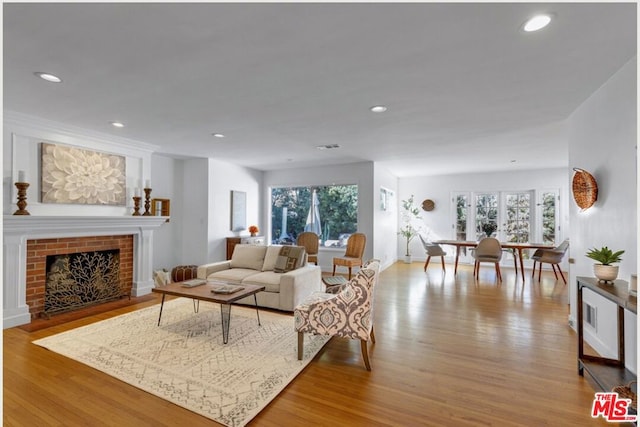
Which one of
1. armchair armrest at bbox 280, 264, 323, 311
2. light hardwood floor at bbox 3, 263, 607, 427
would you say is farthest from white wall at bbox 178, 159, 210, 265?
armchair armrest at bbox 280, 264, 323, 311

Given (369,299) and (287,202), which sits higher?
(287,202)

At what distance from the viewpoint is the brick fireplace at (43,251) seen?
369cm

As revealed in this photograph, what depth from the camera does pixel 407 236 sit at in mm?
8383

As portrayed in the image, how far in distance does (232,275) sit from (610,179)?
4170mm

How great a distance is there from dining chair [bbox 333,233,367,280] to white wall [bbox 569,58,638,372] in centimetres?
323

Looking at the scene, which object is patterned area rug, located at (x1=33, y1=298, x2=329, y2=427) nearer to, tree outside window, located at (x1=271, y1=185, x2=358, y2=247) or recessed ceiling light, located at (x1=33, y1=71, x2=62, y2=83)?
recessed ceiling light, located at (x1=33, y1=71, x2=62, y2=83)

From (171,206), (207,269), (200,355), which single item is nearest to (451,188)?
(207,269)

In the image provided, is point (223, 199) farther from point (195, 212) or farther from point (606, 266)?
point (606, 266)

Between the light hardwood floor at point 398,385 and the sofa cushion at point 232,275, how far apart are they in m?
1.41

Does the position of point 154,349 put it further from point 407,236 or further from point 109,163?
point 407,236

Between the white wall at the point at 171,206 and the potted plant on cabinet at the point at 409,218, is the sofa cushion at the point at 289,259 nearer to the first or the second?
the white wall at the point at 171,206

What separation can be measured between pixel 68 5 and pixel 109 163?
3.26 meters

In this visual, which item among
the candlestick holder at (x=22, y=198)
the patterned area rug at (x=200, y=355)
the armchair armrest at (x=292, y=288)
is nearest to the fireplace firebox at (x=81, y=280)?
the candlestick holder at (x=22, y=198)

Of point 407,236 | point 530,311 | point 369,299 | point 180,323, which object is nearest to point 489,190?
point 407,236
